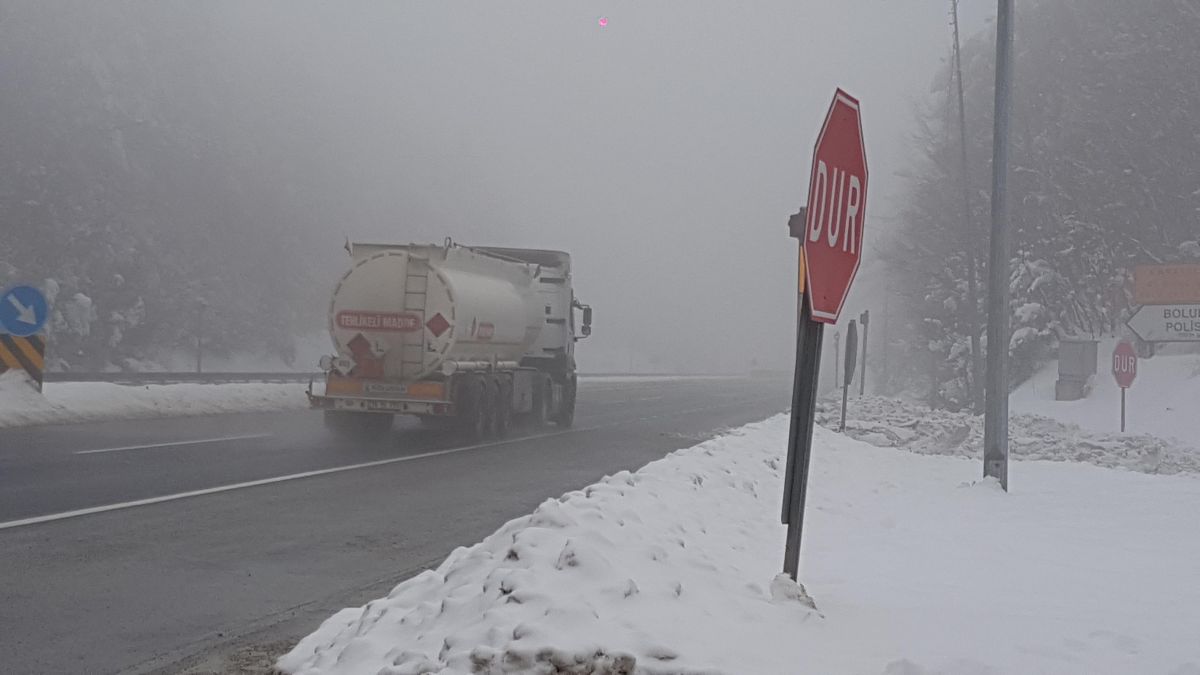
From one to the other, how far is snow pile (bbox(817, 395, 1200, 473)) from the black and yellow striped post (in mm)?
14982

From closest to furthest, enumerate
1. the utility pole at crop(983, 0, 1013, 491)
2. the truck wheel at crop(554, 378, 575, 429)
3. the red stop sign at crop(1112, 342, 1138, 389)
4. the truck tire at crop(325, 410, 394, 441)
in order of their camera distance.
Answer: the utility pole at crop(983, 0, 1013, 491) → the truck tire at crop(325, 410, 394, 441) → the red stop sign at crop(1112, 342, 1138, 389) → the truck wheel at crop(554, 378, 575, 429)

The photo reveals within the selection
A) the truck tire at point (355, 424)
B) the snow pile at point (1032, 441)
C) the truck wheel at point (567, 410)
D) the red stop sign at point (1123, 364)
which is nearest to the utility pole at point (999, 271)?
the snow pile at point (1032, 441)

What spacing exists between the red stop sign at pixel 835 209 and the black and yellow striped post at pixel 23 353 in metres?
16.9

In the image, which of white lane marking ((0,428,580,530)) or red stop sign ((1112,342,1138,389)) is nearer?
white lane marking ((0,428,580,530))

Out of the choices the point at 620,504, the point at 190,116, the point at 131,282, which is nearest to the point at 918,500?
the point at 620,504

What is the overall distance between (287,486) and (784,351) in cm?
15254

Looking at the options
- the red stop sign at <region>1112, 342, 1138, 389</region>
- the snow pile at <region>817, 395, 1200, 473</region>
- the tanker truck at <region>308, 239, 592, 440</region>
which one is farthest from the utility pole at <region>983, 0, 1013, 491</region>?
the red stop sign at <region>1112, 342, 1138, 389</region>

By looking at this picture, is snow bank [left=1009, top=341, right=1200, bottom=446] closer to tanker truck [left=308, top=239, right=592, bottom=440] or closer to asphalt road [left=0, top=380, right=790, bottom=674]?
asphalt road [left=0, top=380, right=790, bottom=674]

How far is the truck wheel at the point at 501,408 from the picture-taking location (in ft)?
66.8

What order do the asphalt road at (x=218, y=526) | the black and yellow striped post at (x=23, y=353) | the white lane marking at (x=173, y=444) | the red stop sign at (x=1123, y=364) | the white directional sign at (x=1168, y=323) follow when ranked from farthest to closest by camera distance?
1. the red stop sign at (x=1123, y=364)
2. the white directional sign at (x=1168, y=323)
3. the black and yellow striped post at (x=23, y=353)
4. the white lane marking at (x=173, y=444)
5. the asphalt road at (x=218, y=526)

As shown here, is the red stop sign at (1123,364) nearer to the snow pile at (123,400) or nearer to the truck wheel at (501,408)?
the truck wheel at (501,408)

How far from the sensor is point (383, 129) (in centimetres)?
9562

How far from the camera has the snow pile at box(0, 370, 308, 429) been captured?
1852 cm

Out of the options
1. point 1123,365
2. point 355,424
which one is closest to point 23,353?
point 355,424
